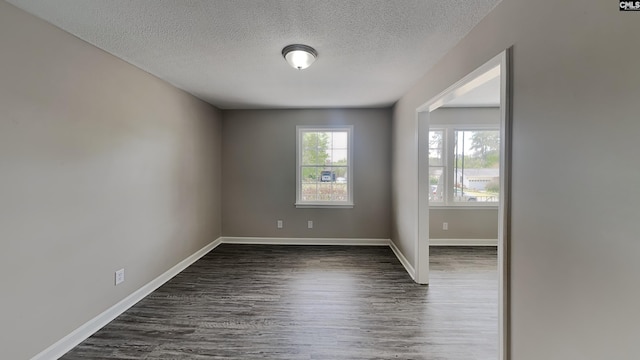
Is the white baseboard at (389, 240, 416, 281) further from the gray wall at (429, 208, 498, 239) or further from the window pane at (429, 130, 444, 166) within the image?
the window pane at (429, 130, 444, 166)

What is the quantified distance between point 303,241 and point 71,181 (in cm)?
350

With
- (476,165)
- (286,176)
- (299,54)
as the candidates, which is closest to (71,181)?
(299,54)

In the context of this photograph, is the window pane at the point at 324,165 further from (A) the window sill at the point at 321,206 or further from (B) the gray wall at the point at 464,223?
(B) the gray wall at the point at 464,223

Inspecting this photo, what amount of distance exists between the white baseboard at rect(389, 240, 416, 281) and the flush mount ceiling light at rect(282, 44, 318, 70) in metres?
2.76

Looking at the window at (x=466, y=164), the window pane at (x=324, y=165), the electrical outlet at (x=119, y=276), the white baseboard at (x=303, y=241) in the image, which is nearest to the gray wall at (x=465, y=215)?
the window at (x=466, y=164)

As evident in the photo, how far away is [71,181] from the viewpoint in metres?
2.14

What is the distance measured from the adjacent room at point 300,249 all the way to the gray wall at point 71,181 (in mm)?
13

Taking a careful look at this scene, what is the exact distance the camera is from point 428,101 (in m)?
2.95

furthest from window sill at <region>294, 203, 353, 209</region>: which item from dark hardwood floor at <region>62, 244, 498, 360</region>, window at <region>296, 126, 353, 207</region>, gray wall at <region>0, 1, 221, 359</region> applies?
gray wall at <region>0, 1, 221, 359</region>

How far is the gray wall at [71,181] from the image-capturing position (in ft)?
5.73

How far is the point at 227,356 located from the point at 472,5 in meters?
2.98

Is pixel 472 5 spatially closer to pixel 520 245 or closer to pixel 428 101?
pixel 428 101

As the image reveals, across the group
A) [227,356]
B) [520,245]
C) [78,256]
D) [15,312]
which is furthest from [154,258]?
[520,245]

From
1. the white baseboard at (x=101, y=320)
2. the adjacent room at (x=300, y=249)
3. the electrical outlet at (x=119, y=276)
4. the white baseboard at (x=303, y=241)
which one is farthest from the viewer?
the white baseboard at (x=303, y=241)
